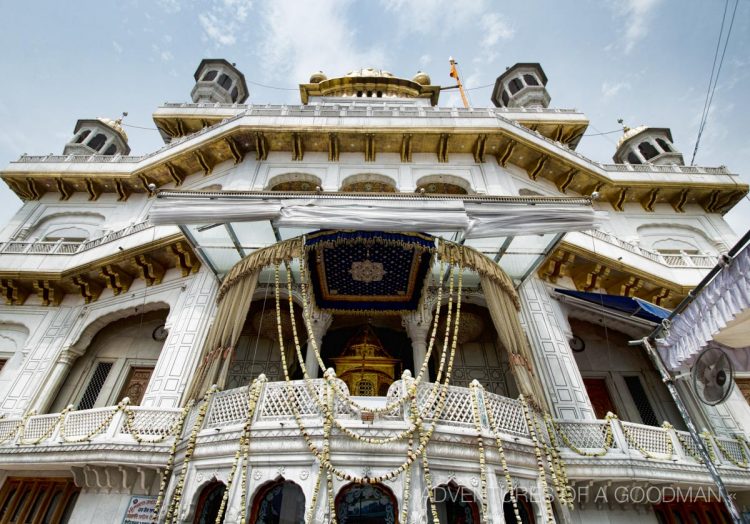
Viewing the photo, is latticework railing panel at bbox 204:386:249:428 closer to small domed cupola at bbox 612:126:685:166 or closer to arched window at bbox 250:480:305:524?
arched window at bbox 250:480:305:524

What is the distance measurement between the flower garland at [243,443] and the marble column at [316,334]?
95.9 inches

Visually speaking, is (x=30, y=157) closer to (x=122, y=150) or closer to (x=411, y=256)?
(x=122, y=150)

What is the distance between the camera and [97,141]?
18734 mm

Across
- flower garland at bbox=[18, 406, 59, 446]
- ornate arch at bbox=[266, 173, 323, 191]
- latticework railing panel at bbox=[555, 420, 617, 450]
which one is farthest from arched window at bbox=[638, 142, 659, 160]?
flower garland at bbox=[18, 406, 59, 446]

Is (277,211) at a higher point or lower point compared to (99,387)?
higher

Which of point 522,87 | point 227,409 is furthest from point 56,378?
point 522,87

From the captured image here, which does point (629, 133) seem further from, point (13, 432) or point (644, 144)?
point (13, 432)

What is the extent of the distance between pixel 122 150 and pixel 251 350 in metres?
14.4

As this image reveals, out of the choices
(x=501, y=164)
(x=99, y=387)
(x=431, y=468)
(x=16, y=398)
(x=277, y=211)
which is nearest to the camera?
(x=431, y=468)

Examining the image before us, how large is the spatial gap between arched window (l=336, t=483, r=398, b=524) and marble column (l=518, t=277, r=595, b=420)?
4148mm

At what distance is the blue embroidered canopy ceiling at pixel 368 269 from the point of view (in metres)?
8.26

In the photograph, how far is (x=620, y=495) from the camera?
7648 millimetres

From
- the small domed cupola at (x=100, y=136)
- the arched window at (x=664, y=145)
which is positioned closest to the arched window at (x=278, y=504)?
the small domed cupola at (x=100, y=136)

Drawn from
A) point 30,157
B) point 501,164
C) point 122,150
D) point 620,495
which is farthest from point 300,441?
point 122,150
